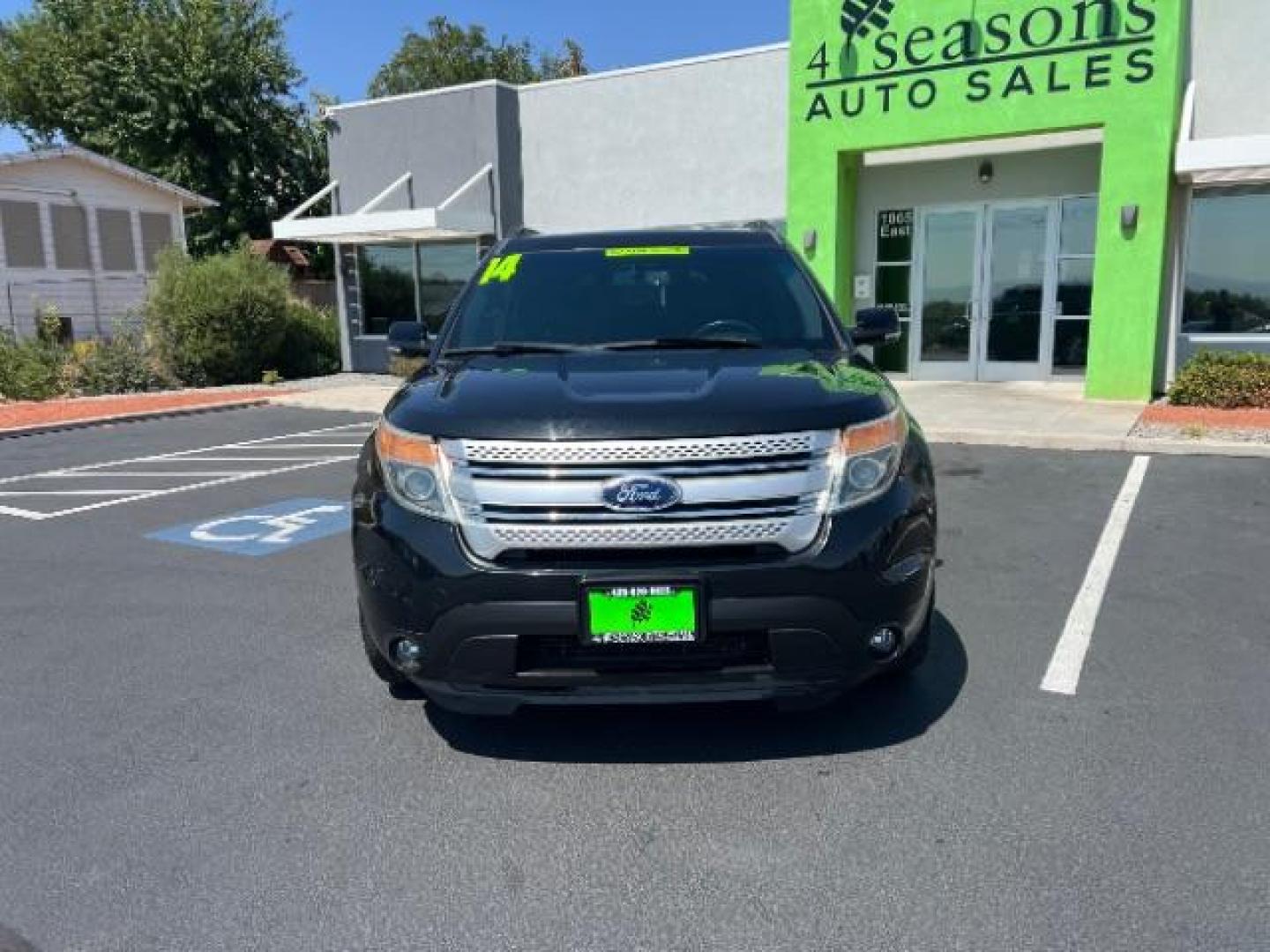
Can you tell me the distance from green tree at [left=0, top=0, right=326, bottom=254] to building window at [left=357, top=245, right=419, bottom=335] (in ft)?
49.2

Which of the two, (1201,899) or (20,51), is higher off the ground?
(20,51)

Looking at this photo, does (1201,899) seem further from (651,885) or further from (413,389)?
(413,389)

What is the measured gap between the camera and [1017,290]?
14.1 m

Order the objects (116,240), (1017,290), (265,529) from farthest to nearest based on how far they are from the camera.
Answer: (116,240) < (1017,290) < (265,529)

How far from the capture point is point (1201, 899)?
2523 mm

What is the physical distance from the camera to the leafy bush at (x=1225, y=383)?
1091 centimetres

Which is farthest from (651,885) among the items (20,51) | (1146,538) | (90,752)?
(20,51)

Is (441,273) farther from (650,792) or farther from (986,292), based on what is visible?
(650,792)

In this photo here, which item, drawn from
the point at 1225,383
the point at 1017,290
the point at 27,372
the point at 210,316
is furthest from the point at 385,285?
the point at 1225,383

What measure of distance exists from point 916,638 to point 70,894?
2711 millimetres

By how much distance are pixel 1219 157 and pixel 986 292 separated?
3701mm

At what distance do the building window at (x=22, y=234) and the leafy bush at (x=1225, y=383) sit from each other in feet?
79.9

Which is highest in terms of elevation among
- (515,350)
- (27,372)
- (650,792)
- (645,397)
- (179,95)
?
(179,95)

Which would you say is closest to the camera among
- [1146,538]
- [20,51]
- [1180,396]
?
[1146,538]
